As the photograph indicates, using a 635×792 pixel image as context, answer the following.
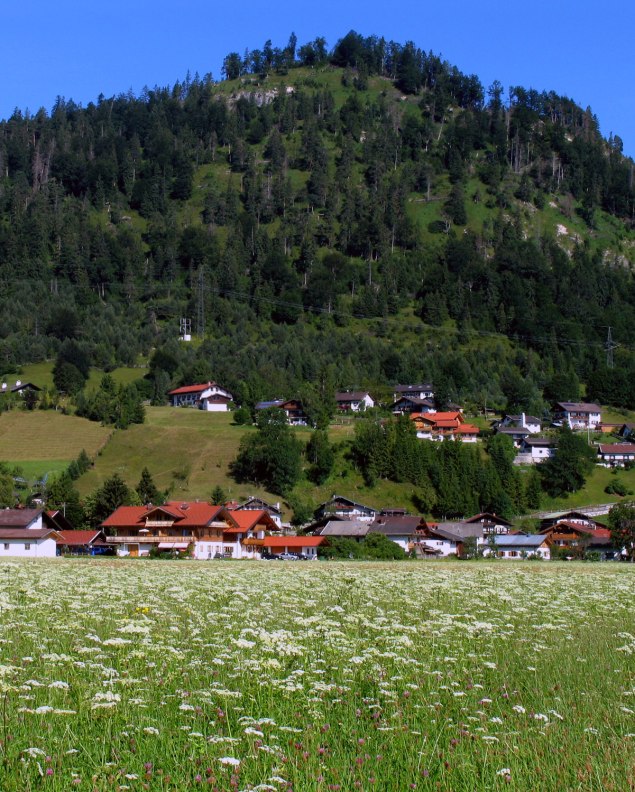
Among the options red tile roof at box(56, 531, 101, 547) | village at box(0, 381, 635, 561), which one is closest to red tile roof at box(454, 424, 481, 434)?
village at box(0, 381, 635, 561)

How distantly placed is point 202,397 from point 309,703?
142941 millimetres

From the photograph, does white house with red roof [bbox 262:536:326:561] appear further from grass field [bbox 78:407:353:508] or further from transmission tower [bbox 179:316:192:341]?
transmission tower [bbox 179:316:192:341]

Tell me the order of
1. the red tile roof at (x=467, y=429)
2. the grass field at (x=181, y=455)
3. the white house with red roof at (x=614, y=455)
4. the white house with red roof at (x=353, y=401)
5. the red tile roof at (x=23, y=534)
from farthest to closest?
1. the white house with red roof at (x=353, y=401)
2. the red tile roof at (x=467, y=429)
3. the white house with red roof at (x=614, y=455)
4. the grass field at (x=181, y=455)
5. the red tile roof at (x=23, y=534)

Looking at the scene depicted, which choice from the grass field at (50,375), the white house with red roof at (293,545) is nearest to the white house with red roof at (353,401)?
the grass field at (50,375)

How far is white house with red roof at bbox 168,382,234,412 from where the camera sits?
15162 centimetres

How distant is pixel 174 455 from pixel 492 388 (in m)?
68.8

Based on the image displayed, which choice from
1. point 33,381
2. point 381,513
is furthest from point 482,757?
point 33,381

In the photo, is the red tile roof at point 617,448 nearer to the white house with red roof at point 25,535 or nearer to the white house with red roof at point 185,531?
the white house with red roof at point 185,531

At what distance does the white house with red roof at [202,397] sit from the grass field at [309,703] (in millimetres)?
132680

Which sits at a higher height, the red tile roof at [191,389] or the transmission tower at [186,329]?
the transmission tower at [186,329]

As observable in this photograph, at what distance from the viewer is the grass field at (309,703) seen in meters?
8.81

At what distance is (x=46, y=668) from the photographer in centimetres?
1216

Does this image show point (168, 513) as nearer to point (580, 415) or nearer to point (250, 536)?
point (250, 536)

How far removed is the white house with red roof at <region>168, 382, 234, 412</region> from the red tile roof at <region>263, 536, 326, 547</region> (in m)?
61.5
